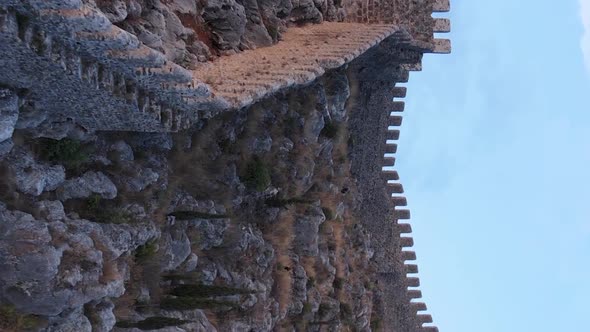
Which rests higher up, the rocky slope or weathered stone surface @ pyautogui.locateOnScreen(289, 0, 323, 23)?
weathered stone surface @ pyautogui.locateOnScreen(289, 0, 323, 23)

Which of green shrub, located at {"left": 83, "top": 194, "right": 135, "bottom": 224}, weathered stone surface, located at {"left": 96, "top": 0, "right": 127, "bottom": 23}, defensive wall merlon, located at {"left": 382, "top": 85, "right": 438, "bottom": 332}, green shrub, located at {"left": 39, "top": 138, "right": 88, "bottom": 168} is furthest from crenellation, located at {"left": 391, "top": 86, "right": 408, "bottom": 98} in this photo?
green shrub, located at {"left": 39, "top": 138, "right": 88, "bottom": 168}

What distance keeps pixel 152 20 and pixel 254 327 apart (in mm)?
4919

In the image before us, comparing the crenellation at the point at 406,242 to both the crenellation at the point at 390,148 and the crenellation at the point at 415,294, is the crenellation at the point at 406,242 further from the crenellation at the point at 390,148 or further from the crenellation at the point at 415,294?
the crenellation at the point at 390,148

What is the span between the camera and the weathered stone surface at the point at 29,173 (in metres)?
7.24

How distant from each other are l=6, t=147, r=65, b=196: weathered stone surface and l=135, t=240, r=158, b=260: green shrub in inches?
61.1

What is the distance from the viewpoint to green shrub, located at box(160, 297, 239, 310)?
370 inches

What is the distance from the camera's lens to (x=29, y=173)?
24.1ft

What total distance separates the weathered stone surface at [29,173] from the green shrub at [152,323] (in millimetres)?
1988

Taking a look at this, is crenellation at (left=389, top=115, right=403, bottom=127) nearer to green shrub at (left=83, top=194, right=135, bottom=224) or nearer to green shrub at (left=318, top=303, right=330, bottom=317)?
green shrub at (left=318, top=303, right=330, bottom=317)

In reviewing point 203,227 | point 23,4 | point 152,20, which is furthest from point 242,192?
point 23,4

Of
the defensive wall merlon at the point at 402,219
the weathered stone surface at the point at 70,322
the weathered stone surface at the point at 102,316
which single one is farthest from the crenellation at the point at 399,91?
the weathered stone surface at the point at 70,322

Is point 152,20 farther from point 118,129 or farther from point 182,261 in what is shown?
point 182,261

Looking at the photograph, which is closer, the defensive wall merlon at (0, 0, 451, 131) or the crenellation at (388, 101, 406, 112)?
the defensive wall merlon at (0, 0, 451, 131)

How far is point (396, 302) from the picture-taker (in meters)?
17.0
